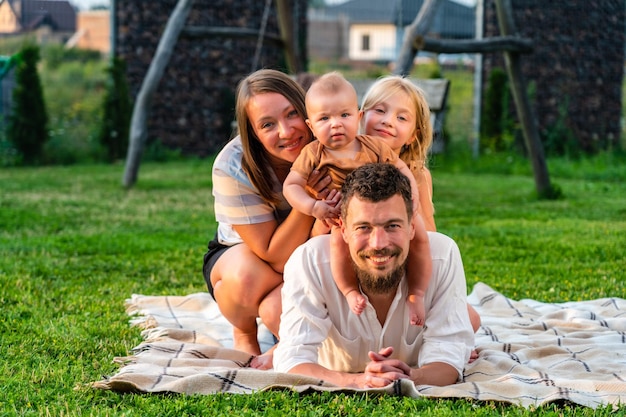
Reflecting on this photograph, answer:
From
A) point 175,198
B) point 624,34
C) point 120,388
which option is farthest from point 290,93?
point 624,34

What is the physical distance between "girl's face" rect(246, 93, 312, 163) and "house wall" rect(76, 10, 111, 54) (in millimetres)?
13299

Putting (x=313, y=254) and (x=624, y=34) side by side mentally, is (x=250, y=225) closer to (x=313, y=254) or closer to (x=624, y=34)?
(x=313, y=254)

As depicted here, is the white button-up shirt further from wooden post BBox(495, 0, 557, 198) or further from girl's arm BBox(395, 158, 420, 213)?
wooden post BBox(495, 0, 557, 198)

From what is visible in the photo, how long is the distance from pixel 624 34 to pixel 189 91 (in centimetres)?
735

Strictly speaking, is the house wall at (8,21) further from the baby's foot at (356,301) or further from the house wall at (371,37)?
the house wall at (371,37)

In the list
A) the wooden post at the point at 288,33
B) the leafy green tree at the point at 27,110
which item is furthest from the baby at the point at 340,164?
the leafy green tree at the point at 27,110

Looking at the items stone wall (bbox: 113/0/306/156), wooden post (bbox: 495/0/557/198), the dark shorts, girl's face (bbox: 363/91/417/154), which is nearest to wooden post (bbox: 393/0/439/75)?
wooden post (bbox: 495/0/557/198)

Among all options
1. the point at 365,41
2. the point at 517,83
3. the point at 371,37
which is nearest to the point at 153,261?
the point at 517,83

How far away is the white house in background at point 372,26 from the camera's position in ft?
59.9

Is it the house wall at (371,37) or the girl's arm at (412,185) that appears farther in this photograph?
the house wall at (371,37)

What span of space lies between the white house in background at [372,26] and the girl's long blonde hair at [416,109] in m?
6.50

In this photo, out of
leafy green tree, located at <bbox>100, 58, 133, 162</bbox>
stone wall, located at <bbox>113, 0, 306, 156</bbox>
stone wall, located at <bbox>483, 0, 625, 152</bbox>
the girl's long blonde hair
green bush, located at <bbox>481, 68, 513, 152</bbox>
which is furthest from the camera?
stone wall, located at <bbox>483, 0, 625, 152</bbox>

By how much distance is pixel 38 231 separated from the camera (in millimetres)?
6676

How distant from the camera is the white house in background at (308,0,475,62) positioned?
1825 centimetres
